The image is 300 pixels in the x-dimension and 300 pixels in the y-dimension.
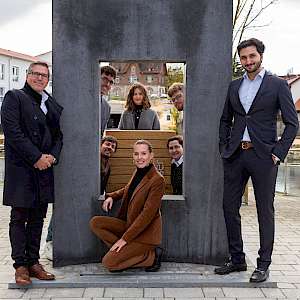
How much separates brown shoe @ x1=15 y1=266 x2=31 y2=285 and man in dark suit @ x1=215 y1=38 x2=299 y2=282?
5.71ft

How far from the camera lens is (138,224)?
502cm

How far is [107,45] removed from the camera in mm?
5332

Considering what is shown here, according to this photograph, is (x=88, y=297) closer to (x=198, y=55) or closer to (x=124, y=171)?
(x=124, y=171)

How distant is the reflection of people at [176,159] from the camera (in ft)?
19.4

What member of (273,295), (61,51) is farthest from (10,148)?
(273,295)

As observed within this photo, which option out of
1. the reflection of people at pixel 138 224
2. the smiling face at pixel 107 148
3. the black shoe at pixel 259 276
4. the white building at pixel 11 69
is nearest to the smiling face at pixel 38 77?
the reflection of people at pixel 138 224

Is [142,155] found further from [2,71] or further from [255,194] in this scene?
[2,71]

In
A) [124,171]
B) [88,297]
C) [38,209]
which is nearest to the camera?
[88,297]

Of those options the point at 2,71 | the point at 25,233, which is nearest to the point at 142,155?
the point at 25,233

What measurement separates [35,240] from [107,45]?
195 centimetres

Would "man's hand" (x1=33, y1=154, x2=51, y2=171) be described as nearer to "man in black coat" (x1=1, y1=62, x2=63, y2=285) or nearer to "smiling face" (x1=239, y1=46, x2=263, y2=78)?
"man in black coat" (x1=1, y1=62, x2=63, y2=285)

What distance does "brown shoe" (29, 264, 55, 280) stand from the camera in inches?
198

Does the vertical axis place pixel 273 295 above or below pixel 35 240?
below

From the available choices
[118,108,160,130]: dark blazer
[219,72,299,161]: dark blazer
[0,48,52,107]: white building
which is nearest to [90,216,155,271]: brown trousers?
[219,72,299,161]: dark blazer
